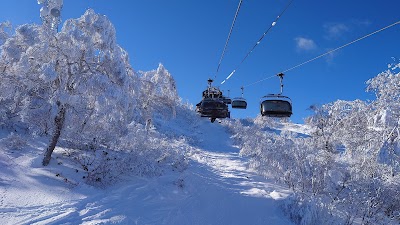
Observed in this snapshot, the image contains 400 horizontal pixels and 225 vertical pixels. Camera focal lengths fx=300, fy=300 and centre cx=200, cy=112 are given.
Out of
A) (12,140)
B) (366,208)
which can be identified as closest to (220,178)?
(366,208)

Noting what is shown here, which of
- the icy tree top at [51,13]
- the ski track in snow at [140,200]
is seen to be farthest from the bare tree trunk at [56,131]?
the icy tree top at [51,13]

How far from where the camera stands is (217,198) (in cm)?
1287

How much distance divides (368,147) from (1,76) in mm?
16752

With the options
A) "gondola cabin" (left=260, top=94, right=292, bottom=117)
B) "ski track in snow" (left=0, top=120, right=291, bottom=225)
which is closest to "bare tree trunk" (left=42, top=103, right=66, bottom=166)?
"ski track in snow" (left=0, top=120, right=291, bottom=225)

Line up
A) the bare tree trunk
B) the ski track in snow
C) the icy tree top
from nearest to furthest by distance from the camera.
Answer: the ski track in snow → the bare tree trunk → the icy tree top

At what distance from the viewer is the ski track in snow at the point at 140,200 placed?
893cm

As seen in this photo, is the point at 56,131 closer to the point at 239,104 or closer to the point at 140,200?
the point at 140,200

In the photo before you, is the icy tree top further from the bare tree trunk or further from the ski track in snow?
the ski track in snow

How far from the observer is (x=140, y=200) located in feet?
36.4

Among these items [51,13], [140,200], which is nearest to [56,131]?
[140,200]

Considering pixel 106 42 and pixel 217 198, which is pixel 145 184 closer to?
pixel 217 198

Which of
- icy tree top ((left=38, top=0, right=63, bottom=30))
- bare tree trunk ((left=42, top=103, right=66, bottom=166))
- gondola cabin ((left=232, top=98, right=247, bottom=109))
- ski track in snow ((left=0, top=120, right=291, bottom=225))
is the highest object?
icy tree top ((left=38, top=0, right=63, bottom=30))

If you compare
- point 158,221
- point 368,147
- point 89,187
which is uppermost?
point 368,147

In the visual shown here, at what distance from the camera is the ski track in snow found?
8.93m
